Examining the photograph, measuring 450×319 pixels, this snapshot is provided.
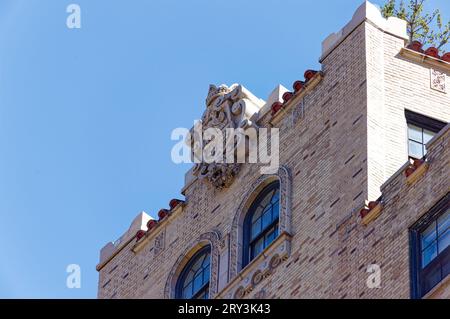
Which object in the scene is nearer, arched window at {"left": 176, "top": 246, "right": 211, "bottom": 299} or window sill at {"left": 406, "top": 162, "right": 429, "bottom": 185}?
window sill at {"left": 406, "top": 162, "right": 429, "bottom": 185}

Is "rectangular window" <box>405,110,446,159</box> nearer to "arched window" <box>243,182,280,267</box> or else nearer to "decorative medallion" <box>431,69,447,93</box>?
"decorative medallion" <box>431,69,447,93</box>

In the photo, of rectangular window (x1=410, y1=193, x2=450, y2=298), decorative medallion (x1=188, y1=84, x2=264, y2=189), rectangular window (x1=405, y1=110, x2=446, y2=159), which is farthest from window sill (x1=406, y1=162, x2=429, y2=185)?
decorative medallion (x1=188, y1=84, x2=264, y2=189)

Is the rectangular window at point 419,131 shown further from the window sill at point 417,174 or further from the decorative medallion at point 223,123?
the decorative medallion at point 223,123

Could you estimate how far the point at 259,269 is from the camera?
43875 mm

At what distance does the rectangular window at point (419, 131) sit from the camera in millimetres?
44219

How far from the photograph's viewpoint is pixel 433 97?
A: 4550 centimetres

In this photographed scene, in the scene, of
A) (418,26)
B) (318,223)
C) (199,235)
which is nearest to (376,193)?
(318,223)

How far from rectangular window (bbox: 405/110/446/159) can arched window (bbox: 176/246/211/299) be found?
450cm

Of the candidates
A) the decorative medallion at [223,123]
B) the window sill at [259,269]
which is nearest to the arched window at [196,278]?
the window sill at [259,269]

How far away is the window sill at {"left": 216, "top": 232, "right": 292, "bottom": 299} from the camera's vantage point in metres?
43.6

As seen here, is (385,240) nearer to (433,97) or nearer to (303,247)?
(303,247)

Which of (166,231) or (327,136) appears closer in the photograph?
(327,136)
